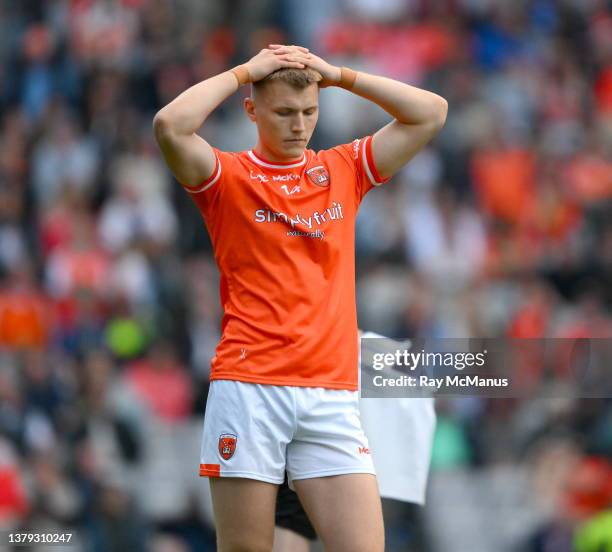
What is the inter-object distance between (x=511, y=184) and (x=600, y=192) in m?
0.80

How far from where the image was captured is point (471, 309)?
1012 centimetres

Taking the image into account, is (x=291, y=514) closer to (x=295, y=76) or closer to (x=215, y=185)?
(x=215, y=185)

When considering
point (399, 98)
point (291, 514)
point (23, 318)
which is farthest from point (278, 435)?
point (23, 318)

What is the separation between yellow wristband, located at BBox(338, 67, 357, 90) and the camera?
4.91 metres

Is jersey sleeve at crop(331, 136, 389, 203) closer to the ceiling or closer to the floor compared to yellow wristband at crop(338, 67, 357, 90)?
closer to the floor

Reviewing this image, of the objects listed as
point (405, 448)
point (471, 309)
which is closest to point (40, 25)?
point (471, 309)

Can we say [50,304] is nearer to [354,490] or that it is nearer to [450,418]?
[450,418]

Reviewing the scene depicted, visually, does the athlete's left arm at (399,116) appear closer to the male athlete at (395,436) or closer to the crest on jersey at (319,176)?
the crest on jersey at (319,176)

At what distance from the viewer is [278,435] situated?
4668 mm

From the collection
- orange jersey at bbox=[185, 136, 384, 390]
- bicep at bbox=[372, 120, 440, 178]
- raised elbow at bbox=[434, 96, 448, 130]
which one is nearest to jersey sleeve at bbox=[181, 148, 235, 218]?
orange jersey at bbox=[185, 136, 384, 390]

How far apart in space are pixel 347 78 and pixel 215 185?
2.03 feet

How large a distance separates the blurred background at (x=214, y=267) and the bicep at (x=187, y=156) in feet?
11.9

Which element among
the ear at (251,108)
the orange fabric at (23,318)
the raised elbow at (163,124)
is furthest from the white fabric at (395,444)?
the orange fabric at (23,318)
